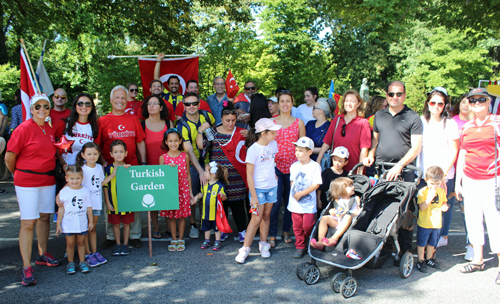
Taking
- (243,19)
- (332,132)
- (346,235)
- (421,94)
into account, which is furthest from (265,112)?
(421,94)

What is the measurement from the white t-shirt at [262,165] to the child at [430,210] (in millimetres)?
1825

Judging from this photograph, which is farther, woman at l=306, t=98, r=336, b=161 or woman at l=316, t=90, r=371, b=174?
woman at l=306, t=98, r=336, b=161

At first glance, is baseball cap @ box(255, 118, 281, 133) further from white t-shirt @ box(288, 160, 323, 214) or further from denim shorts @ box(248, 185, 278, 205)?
denim shorts @ box(248, 185, 278, 205)

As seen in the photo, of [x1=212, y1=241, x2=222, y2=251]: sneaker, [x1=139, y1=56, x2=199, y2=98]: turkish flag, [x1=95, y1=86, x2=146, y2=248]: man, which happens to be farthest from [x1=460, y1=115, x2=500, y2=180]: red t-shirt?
[x1=139, y1=56, x2=199, y2=98]: turkish flag

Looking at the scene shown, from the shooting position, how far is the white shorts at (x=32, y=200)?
4129mm

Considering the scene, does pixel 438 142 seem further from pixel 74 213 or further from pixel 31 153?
pixel 31 153

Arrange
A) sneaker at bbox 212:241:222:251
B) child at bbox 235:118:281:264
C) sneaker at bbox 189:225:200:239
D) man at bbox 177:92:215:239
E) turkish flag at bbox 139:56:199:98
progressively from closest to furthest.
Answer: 1. child at bbox 235:118:281:264
2. sneaker at bbox 212:241:222:251
3. man at bbox 177:92:215:239
4. sneaker at bbox 189:225:200:239
5. turkish flag at bbox 139:56:199:98

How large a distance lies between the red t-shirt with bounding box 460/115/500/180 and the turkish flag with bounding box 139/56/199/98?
18.3 ft

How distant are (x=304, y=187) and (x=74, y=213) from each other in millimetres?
2789

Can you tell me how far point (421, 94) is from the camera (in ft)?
90.8

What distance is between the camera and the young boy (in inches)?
190

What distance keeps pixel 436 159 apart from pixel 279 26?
1630 centimetres

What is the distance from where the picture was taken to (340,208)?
4.29 metres

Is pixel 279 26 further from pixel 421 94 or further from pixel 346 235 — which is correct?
pixel 346 235
